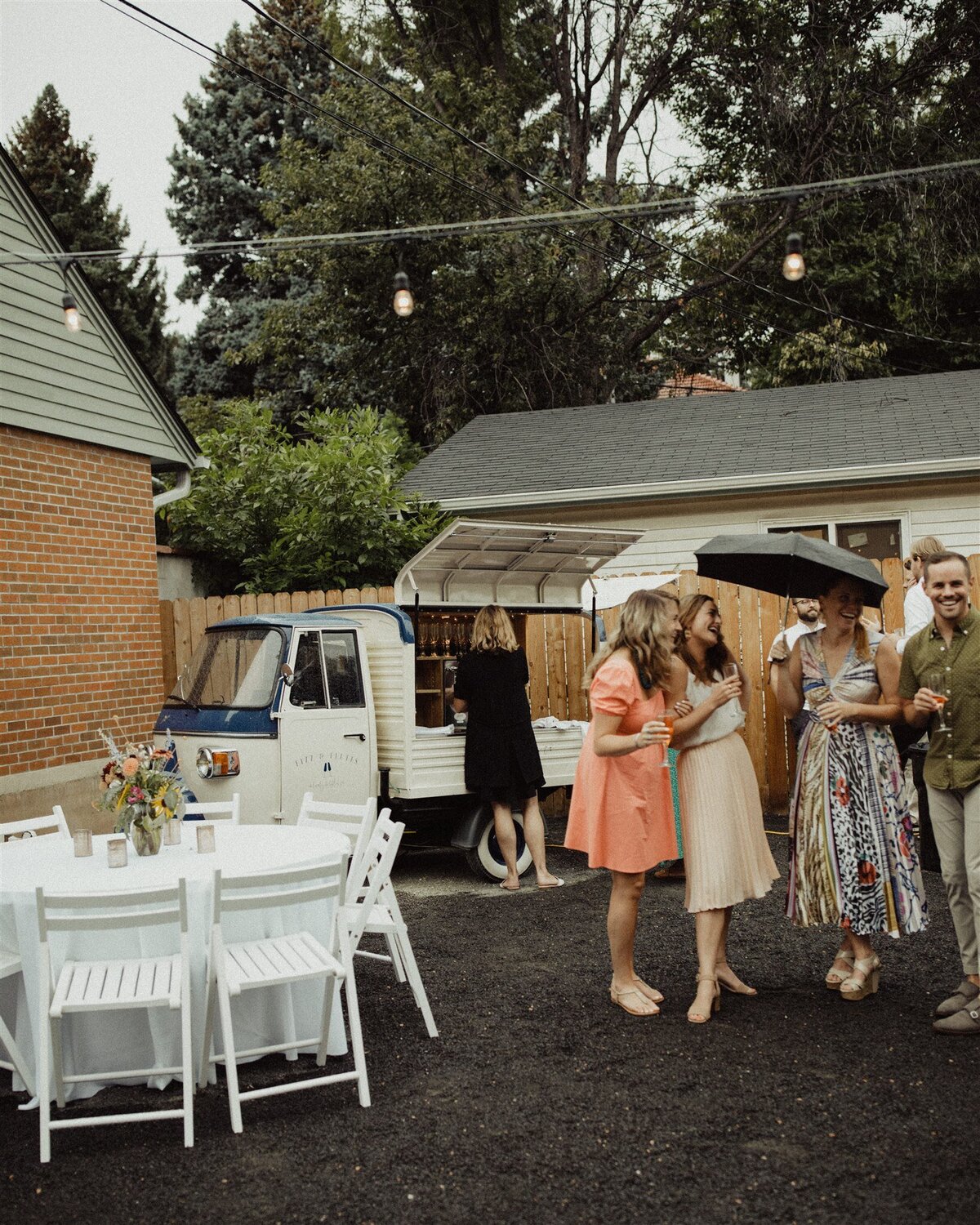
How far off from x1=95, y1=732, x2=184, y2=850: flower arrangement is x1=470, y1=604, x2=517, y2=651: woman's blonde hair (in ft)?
10.2

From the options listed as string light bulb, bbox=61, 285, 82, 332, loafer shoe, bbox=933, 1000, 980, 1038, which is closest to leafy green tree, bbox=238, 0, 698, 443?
string light bulb, bbox=61, 285, 82, 332

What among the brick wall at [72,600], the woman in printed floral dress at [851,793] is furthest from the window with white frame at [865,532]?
the woman in printed floral dress at [851,793]

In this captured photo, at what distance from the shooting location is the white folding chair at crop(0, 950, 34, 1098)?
455 cm

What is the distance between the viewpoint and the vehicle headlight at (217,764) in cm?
782

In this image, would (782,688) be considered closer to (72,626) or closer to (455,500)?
(72,626)

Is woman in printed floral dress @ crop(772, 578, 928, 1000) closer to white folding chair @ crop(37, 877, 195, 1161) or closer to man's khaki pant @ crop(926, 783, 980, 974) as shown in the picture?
man's khaki pant @ crop(926, 783, 980, 974)

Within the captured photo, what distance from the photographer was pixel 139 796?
5.38 meters

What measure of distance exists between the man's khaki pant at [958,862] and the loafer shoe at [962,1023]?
18 centimetres

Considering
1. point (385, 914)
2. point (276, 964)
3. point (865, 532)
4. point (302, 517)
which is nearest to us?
point (276, 964)

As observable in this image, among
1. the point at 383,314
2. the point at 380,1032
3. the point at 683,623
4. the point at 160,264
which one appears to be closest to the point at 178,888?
the point at 380,1032

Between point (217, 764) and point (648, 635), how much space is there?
377 cm

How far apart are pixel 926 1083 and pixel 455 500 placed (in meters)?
11.9

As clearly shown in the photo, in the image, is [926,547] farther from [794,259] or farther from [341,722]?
[341,722]

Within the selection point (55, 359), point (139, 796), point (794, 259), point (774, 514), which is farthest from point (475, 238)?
point (139, 796)
